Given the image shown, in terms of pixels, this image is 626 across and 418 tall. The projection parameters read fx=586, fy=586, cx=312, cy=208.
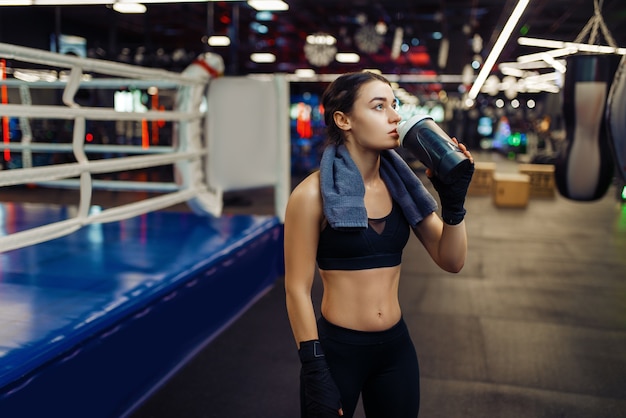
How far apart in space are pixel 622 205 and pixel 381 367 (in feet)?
32.1

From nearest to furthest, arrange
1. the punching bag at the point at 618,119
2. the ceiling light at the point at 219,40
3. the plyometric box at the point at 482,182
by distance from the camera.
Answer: the punching bag at the point at 618,119 → the plyometric box at the point at 482,182 → the ceiling light at the point at 219,40

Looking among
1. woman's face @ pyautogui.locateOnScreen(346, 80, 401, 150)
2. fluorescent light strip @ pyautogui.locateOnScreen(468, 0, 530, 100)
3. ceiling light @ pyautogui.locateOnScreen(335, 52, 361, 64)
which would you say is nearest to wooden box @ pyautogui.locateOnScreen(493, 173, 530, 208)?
fluorescent light strip @ pyautogui.locateOnScreen(468, 0, 530, 100)

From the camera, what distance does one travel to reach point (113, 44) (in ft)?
31.1

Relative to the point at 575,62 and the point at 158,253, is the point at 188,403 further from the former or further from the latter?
the point at 575,62

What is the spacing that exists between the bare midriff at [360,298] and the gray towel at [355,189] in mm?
150

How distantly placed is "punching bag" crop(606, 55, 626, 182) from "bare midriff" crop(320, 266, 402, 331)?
7.28ft

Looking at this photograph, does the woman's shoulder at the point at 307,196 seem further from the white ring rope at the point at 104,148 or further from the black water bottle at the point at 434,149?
the white ring rope at the point at 104,148

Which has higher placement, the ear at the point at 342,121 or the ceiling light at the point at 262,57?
the ceiling light at the point at 262,57

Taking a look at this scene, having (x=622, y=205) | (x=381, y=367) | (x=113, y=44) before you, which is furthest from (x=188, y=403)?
(x=622, y=205)

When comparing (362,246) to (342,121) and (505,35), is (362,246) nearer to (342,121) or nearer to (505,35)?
(342,121)

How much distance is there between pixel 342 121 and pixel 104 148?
131 inches

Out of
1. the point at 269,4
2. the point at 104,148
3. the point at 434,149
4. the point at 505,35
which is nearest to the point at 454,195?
the point at 434,149

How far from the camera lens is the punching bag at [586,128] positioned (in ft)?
11.4

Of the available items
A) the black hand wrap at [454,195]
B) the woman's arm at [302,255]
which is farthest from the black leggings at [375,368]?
the black hand wrap at [454,195]
